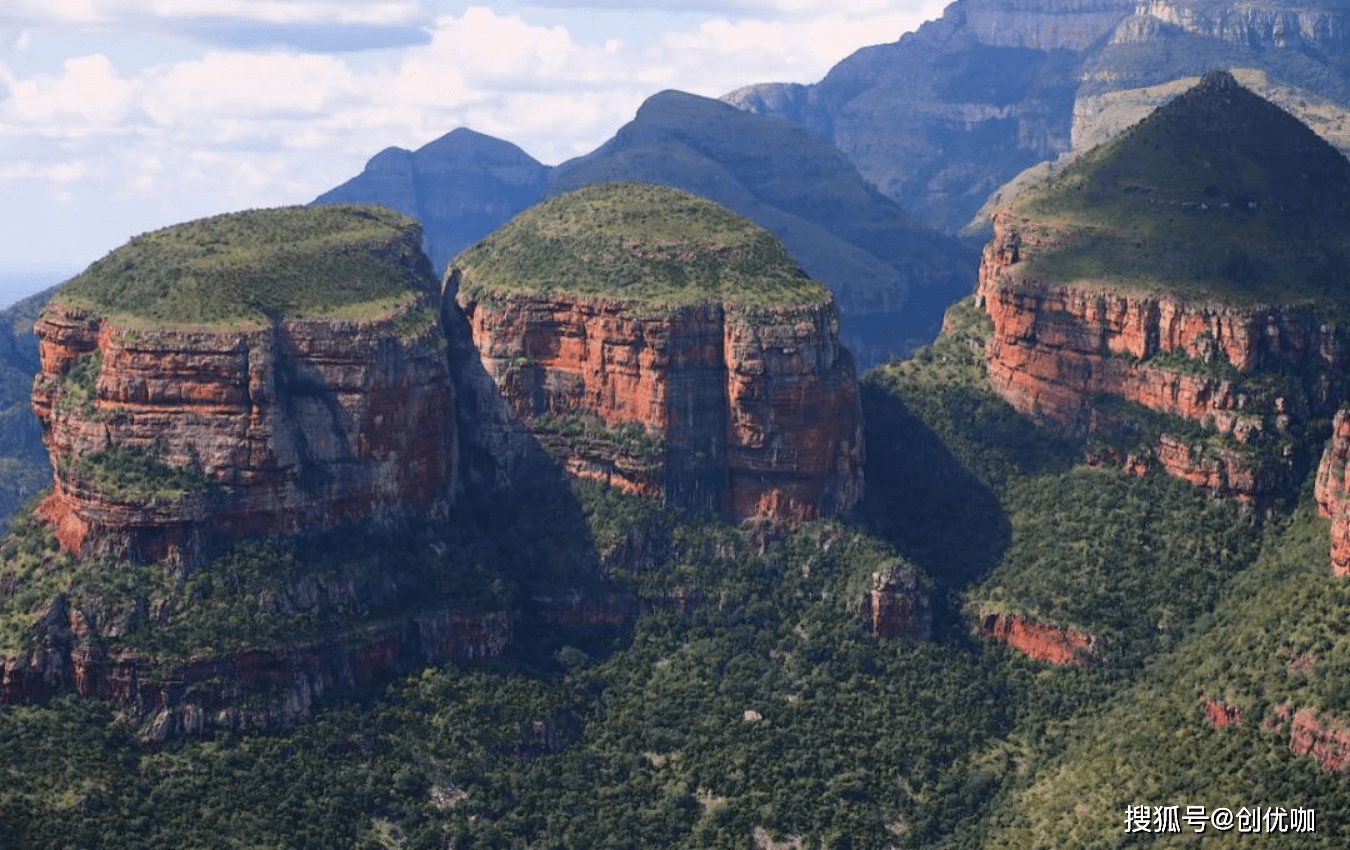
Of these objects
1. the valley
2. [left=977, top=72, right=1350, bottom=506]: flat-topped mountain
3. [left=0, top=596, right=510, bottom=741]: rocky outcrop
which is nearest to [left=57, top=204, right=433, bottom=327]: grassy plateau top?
the valley

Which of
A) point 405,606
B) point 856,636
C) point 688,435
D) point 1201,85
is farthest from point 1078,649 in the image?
point 1201,85

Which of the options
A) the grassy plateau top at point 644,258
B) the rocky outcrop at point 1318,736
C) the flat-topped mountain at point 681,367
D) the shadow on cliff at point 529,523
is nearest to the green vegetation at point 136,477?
the shadow on cliff at point 529,523

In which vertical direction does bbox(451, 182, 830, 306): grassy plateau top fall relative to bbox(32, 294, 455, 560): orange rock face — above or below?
above

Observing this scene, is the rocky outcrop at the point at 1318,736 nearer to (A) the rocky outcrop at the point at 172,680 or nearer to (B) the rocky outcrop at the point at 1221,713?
(B) the rocky outcrop at the point at 1221,713

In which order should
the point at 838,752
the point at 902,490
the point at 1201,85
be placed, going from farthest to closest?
the point at 1201,85, the point at 902,490, the point at 838,752

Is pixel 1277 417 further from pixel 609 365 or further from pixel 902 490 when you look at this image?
pixel 609 365

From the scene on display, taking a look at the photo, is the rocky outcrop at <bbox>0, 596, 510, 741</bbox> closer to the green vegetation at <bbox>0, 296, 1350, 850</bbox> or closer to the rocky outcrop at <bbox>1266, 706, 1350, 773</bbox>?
the green vegetation at <bbox>0, 296, 1350, 850</bbox>

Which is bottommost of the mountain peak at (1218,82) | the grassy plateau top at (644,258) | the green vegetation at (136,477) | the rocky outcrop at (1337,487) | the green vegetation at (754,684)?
the green vegetation at (754,684)
